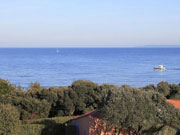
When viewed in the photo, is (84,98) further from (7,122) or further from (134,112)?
(134,112)

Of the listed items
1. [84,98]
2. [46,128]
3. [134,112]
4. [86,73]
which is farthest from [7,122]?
[86,73]

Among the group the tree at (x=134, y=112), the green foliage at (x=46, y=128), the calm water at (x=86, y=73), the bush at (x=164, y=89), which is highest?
the tree at (x=134, y=112)

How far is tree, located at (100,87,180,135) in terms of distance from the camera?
54.6 feet

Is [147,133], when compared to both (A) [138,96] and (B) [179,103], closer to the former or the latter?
(A) [138,96]

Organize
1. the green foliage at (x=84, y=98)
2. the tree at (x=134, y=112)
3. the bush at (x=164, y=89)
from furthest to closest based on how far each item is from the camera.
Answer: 1. the bush at (x=164, y=89)
2. the green foliage at (x=84, y=98)
3. the tree at (x=134, y=112)

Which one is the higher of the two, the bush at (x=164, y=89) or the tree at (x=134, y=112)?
the tree at (x=134, y=112)

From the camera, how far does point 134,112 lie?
660 inches

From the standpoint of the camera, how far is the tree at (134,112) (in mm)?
16656

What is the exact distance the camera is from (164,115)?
17.8m

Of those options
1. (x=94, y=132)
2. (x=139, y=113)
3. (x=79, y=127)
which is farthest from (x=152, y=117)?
(x=79, y=127)

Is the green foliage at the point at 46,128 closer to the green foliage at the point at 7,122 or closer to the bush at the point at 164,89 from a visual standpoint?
the green foliage at the point at 7,122

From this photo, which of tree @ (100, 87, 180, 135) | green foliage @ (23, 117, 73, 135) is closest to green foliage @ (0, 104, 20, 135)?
green foliage @ (23, 117, 73, 135)

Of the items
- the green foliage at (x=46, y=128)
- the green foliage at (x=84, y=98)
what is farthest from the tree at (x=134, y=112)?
the green foliage at (x=84, y=98)

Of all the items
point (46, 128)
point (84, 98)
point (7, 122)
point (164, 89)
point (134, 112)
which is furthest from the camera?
point (164, 89)
